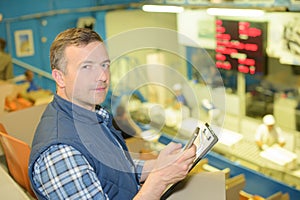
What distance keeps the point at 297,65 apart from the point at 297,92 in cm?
42

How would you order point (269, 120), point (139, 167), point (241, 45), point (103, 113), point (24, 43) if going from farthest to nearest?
1. point (24, 43)
2. point (241, 45)
3. point (269, 120)
4. point (139, 167)
5. point (103, 113)

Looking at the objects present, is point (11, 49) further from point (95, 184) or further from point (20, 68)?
point (95, 184)

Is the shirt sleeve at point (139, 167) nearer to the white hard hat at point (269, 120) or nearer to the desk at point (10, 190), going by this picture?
the desk at point (10, 190)

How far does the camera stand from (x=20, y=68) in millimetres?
7805

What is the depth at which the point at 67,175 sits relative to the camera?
112 cm

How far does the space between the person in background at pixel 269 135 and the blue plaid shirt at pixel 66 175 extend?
5286mm

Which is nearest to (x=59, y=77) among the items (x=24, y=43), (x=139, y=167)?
(x=139, y=167)

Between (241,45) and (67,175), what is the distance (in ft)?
19.2

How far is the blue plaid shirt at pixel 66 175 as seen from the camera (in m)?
1.12

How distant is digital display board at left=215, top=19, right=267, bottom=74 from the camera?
6.44 metres

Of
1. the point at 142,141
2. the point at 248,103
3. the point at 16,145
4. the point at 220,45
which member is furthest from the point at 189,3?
the point at 16,145

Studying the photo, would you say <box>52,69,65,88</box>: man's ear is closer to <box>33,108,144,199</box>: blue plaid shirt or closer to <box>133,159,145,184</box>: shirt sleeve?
<box>33,108,144,199</box>: blue plaid shirt

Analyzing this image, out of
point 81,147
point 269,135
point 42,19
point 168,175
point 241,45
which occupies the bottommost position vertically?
point 269,135

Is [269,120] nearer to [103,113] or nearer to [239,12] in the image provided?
[239,12]
